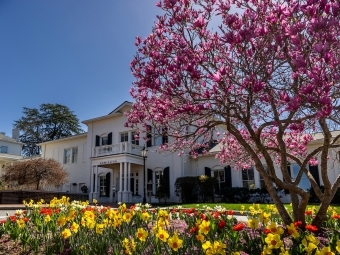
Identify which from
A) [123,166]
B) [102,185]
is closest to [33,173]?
[102,185]

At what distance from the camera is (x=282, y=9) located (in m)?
3.97

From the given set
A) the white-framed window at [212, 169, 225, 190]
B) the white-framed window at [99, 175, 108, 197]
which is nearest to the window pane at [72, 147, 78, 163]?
the white-framed window at [99, 175, 108, 197]

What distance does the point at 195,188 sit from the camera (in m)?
20.5

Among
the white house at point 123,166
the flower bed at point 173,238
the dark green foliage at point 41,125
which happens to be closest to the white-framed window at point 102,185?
the white house at point 123,166

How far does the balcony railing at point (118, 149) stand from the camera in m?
22.7

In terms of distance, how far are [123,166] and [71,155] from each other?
25.7 feet

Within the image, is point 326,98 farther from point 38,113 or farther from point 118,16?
point 38,113

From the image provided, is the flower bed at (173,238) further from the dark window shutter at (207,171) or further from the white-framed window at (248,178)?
the dark window shutter at (207,171)

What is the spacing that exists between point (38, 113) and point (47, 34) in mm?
48166

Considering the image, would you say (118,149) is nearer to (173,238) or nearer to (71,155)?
(71,155)

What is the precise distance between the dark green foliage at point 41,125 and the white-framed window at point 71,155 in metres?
23.1

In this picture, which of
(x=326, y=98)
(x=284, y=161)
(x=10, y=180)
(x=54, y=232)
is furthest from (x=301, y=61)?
(x=10, y=180)

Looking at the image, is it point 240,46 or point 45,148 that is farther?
point 45,148

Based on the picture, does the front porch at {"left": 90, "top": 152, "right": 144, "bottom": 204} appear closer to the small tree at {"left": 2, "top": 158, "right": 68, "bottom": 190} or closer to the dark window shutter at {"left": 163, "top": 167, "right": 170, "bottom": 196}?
the dark window shutter at {"left": 163, "top": 167, "right": 170, "bottom": 196}
